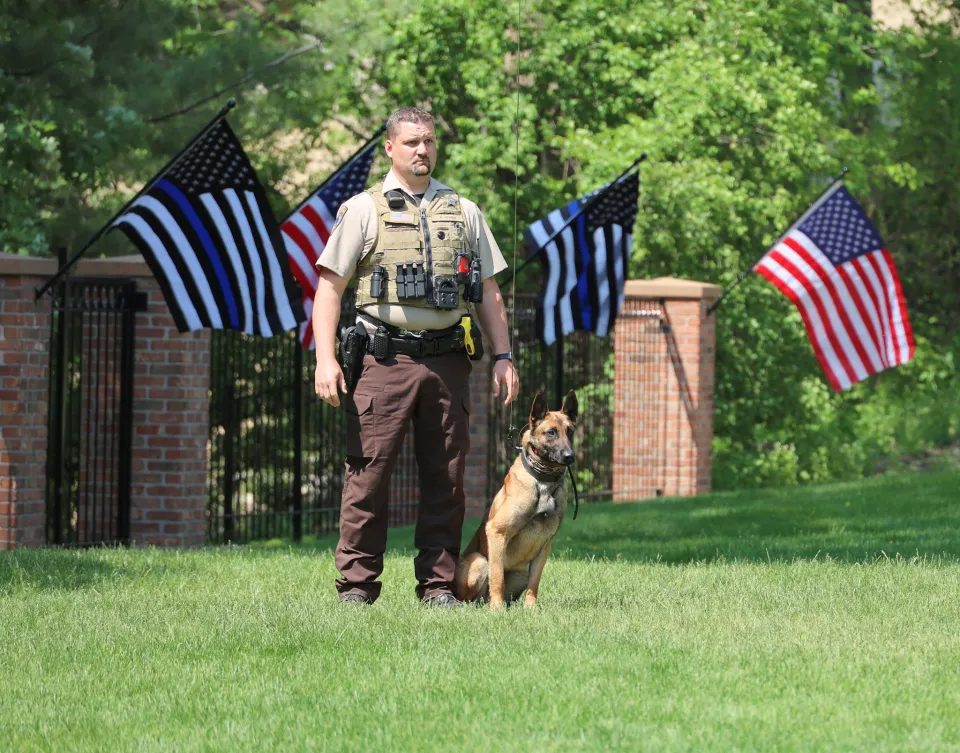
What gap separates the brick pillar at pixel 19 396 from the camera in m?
10.8

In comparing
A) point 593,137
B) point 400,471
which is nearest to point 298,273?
point 400,471

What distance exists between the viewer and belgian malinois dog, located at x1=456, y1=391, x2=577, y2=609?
6520mm

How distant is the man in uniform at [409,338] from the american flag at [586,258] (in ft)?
21.6

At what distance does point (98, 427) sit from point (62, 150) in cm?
475

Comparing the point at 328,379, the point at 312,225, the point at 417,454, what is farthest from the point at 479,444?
the point at 328,379

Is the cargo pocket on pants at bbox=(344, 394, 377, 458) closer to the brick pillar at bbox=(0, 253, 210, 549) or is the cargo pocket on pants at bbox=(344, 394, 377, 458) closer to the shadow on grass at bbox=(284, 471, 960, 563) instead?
the shadow on grass at bbox=(284, 471, 960, 563)

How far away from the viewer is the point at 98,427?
12.0 meters

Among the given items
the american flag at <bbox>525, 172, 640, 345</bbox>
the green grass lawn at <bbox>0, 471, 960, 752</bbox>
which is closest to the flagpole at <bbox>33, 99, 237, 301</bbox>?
the green grass lawn at <bbox>0, 471, 960, 752</bbox>

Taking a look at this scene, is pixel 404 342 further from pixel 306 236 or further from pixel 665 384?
pixel 665 384

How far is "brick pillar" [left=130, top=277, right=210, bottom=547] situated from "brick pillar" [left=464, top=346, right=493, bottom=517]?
337 cm

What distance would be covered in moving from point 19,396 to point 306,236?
2.53 metres

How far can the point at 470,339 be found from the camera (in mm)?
6609

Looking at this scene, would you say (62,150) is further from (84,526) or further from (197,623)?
(197,623)

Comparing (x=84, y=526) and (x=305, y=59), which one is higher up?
(x=305, y=59)
